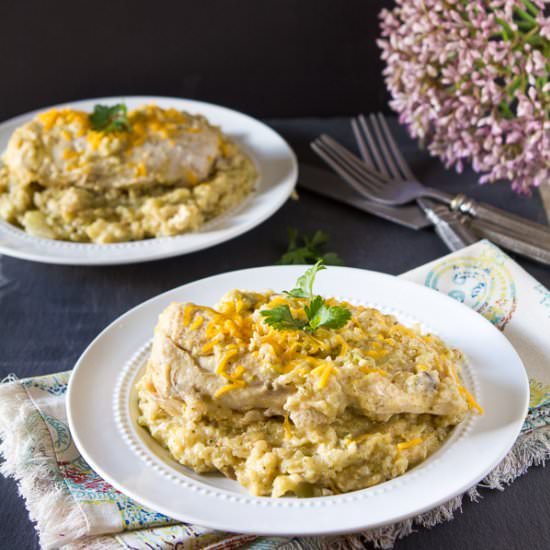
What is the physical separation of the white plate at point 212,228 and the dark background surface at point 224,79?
0.64 ft

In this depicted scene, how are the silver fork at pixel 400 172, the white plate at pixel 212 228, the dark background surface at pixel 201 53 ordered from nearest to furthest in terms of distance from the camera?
the white plate at pixel 212 228
the silver fork at pixel 400 172
the dark background surface at pixel 201 53

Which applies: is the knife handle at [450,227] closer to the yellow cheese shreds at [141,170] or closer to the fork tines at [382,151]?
the fork tines at [382,151]

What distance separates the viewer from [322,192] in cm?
460

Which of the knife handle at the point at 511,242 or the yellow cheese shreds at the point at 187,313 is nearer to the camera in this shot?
the yellow cheese shreds at the point at 187,313

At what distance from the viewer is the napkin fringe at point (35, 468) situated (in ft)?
7.98

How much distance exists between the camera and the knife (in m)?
3.86

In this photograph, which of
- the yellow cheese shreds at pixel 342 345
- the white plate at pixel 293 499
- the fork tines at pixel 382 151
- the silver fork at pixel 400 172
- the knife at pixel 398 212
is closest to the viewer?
the white plate at pixel 293 499

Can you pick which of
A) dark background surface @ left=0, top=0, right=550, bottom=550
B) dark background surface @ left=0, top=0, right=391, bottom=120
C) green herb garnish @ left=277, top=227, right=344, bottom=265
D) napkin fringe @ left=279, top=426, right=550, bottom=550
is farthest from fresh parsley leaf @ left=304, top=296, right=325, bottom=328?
dark background surface @ left=0, top=0, right=391, bottom=120

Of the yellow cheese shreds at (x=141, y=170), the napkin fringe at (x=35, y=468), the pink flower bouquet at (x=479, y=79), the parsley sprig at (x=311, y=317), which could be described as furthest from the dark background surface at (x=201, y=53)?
the parsley sprig at (x=311, y=317)

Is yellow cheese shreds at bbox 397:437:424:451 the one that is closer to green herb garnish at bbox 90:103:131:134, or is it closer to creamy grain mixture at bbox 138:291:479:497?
creamy grain mixture at bbox 138:291:479:497

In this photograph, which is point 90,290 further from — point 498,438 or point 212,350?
point 498,438

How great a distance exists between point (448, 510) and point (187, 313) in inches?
40.3

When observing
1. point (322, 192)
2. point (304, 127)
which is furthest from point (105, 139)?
point (304, 127)

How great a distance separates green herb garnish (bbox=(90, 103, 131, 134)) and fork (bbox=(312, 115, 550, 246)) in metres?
1.11
